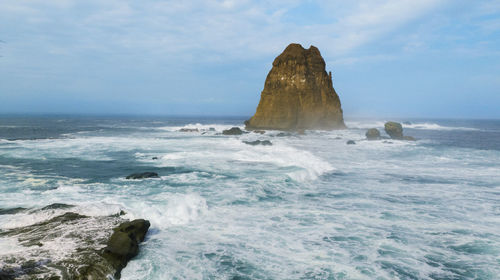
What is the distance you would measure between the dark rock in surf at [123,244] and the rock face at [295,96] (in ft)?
170

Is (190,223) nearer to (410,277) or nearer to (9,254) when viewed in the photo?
(9,254)

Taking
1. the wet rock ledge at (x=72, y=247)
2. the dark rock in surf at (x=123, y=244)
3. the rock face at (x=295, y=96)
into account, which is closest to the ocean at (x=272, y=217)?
the wet rock ledge at (x=72, y=247)

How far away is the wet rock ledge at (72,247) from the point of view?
6.40 m

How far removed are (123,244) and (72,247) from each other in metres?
1.21

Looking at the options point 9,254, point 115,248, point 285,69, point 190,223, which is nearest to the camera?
point 9,254

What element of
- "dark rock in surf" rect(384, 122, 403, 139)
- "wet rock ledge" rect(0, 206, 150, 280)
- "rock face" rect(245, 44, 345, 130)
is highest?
"rock face" rect(245, 44, 345, 130)

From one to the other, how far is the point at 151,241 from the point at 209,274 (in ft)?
8.51

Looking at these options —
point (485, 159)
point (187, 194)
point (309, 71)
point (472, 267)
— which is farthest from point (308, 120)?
point (472, 267)

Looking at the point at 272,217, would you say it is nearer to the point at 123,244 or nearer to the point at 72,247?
the point at 123,244

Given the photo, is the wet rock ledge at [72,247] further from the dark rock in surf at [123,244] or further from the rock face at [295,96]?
the rock face at [295,96]

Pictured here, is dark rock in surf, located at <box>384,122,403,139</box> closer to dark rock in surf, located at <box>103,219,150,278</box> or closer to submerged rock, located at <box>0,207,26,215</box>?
dark rock in surf, located at <box>103,219,150,278</box>

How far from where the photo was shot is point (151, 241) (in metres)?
8.87

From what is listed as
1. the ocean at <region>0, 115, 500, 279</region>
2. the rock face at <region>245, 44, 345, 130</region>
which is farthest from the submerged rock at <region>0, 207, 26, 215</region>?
the rock face at <region>245, 44, 345, 130</region>

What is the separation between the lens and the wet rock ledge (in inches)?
252
